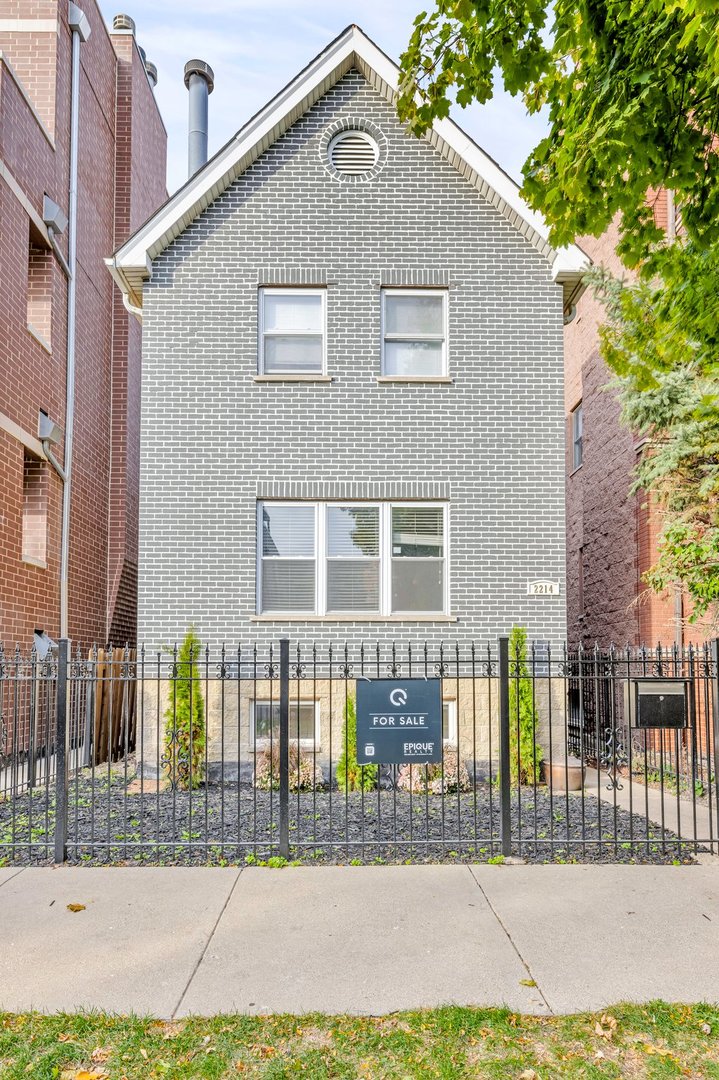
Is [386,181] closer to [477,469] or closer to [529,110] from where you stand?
[477,469]

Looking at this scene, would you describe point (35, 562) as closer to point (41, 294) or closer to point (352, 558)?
point (41, 294)

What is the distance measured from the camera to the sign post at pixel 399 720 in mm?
7438

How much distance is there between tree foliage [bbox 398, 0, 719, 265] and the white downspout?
919cm

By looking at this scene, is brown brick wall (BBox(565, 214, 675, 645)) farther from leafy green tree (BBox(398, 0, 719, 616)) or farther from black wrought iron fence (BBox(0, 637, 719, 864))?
leafy green tree (BBox(398, 0, 719, 616))

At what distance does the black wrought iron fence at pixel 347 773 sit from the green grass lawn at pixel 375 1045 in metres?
2.10

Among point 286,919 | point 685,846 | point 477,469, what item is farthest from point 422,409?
point 286,919

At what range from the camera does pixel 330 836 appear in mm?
7801

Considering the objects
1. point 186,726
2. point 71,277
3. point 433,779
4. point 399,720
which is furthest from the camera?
point 71,277

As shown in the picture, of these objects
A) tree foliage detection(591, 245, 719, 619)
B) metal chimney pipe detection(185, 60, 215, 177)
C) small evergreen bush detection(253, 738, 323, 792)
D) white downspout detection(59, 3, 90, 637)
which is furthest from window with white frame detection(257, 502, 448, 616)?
metal chimney pipe detection(185, 60, 215, 177)

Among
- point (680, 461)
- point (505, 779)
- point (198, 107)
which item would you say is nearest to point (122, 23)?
point (198, 107)

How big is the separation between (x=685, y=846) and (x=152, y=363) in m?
8.88

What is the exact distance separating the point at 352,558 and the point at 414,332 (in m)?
3.32

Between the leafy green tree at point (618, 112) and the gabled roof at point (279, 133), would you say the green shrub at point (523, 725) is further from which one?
the gabled roof at point (279, 133)

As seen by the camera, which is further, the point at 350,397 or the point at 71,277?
the point at 71,277
